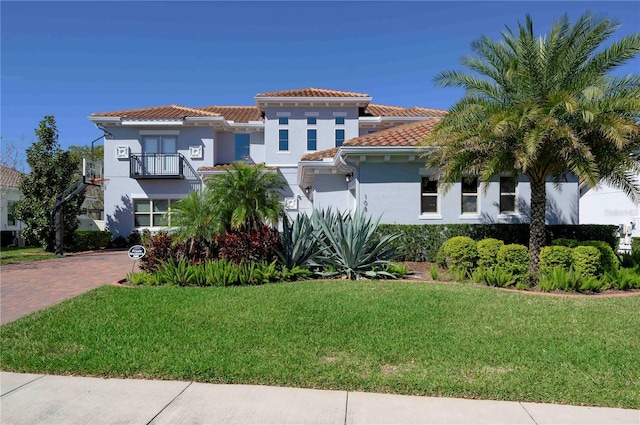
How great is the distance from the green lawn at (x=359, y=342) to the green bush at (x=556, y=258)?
1.47m

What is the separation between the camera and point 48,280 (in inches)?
468

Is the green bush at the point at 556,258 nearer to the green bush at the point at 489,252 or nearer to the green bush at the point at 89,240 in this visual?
the green bush at the point at 489,252

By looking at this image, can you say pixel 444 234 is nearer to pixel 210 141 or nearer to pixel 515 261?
pixel 515 261

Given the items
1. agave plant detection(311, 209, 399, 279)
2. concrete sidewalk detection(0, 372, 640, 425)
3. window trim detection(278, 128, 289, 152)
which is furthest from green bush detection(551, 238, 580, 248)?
window trim detection(278, 128, 289, 152)

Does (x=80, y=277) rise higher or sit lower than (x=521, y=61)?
lower

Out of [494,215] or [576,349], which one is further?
[494,215]

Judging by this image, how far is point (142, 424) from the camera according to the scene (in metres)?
3.85

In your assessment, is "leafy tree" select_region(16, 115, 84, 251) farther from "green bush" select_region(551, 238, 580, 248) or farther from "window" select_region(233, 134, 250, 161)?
"green bush" select_region(551, 238, 580, 248)

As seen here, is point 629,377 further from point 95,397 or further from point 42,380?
point 42,380

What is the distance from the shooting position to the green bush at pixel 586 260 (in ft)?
31.4

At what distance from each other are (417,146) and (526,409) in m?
10.1

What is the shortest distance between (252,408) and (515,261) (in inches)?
321

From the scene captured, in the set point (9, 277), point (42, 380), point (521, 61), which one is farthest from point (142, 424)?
point (9, 277)

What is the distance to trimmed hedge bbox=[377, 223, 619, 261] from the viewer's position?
1340 cm
